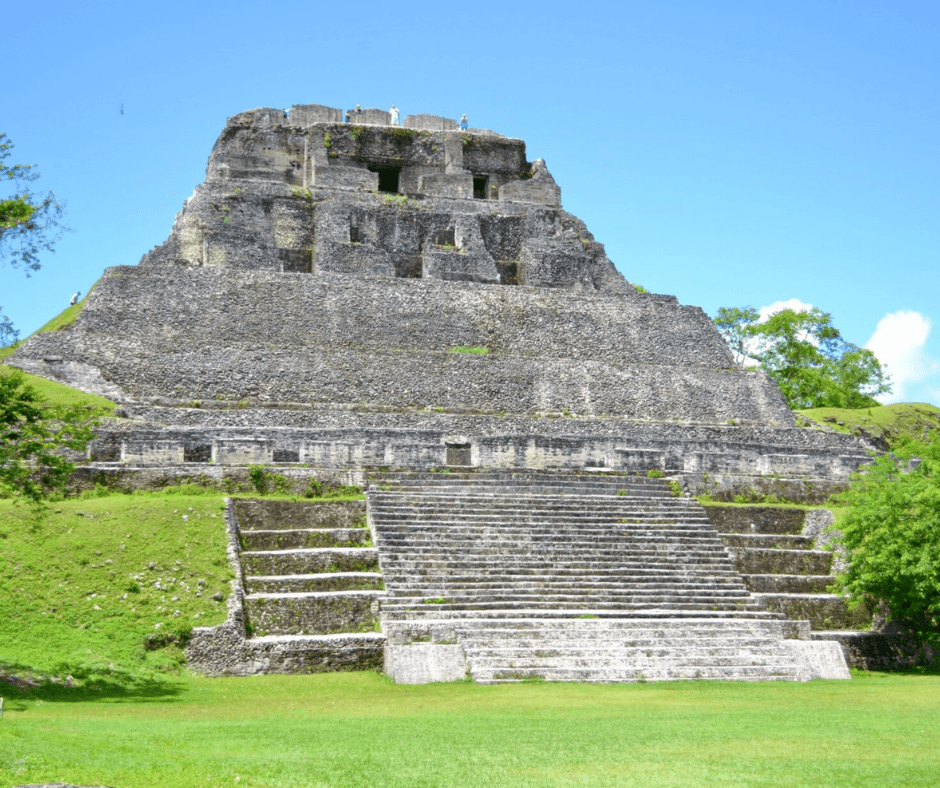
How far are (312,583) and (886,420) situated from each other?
19.3 metres

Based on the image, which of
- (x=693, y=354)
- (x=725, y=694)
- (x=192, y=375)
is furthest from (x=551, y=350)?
(x=725, y=694)

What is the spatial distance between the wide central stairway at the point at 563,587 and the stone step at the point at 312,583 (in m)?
0.29

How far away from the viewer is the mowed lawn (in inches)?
304

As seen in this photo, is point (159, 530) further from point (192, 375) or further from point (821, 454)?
point (821, 454)

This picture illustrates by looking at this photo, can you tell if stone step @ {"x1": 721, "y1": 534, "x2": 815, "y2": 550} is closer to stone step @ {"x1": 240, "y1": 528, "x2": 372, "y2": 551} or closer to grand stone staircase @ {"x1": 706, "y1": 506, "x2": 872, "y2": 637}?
grand stone staircase @ {"x1": 706, "y1": 506, "x2": 872, "y2": 637}

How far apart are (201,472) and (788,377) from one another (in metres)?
25.1

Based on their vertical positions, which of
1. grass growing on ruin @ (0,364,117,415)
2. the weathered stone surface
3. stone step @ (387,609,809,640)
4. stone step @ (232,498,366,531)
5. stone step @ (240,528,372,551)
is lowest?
the weathered stone surface

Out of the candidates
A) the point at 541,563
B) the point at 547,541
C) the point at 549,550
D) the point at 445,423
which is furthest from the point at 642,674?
the point at 445,423

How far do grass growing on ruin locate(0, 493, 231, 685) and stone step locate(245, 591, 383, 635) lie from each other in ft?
1.63

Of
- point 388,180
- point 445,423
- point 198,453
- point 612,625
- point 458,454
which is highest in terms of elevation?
point 388,180

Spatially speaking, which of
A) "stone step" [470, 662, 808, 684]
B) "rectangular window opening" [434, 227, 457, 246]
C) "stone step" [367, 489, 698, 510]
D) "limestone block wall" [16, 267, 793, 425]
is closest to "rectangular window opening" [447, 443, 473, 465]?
"stone step" [367, 489, 698, 510]

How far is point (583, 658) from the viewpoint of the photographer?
13.7 metres

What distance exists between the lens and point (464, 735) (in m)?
9.30

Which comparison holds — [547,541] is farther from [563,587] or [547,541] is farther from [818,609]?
[818,609]
